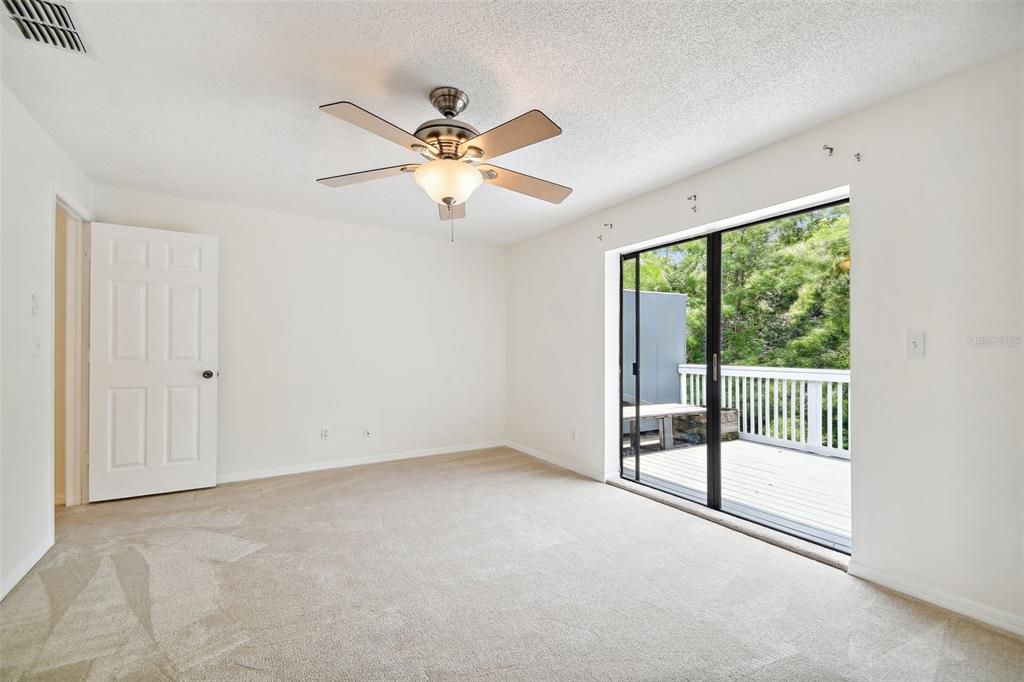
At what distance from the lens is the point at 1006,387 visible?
77.6 inches

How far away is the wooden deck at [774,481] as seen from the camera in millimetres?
3125

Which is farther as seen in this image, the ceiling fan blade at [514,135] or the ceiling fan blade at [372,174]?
the ceiling fan blade at [372,174]

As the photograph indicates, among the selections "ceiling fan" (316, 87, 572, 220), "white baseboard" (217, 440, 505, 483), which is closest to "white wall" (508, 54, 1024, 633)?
"ceiling fan" (316, 87, 572, 220)

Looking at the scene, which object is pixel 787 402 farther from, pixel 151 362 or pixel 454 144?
pixel 151 362

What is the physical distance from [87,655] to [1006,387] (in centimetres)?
383

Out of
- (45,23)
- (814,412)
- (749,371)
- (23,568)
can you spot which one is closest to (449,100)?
(45,23)

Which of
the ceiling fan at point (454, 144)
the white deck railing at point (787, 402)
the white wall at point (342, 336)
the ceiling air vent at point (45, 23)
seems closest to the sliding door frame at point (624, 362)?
the white deck railing at point (787, 402)

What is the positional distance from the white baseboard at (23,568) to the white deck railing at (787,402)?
4.19 meters

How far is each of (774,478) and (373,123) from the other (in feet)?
12.4

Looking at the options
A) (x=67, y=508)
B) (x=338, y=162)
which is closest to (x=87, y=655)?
(x=67, y=508)

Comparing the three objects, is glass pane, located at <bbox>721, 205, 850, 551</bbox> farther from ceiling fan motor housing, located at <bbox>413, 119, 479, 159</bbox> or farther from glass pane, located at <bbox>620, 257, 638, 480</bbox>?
ceiling fan motor housing, located at <bbox>413, 119, 479, 159</bbox>

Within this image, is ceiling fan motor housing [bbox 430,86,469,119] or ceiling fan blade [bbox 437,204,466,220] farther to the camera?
ceiling fan blade [bbox 437,204,466,220]

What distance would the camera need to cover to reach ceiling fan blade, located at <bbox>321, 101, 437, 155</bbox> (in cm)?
170

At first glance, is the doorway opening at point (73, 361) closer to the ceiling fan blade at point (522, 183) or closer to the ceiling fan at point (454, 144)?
the ceiling fan at point (454, 144)
